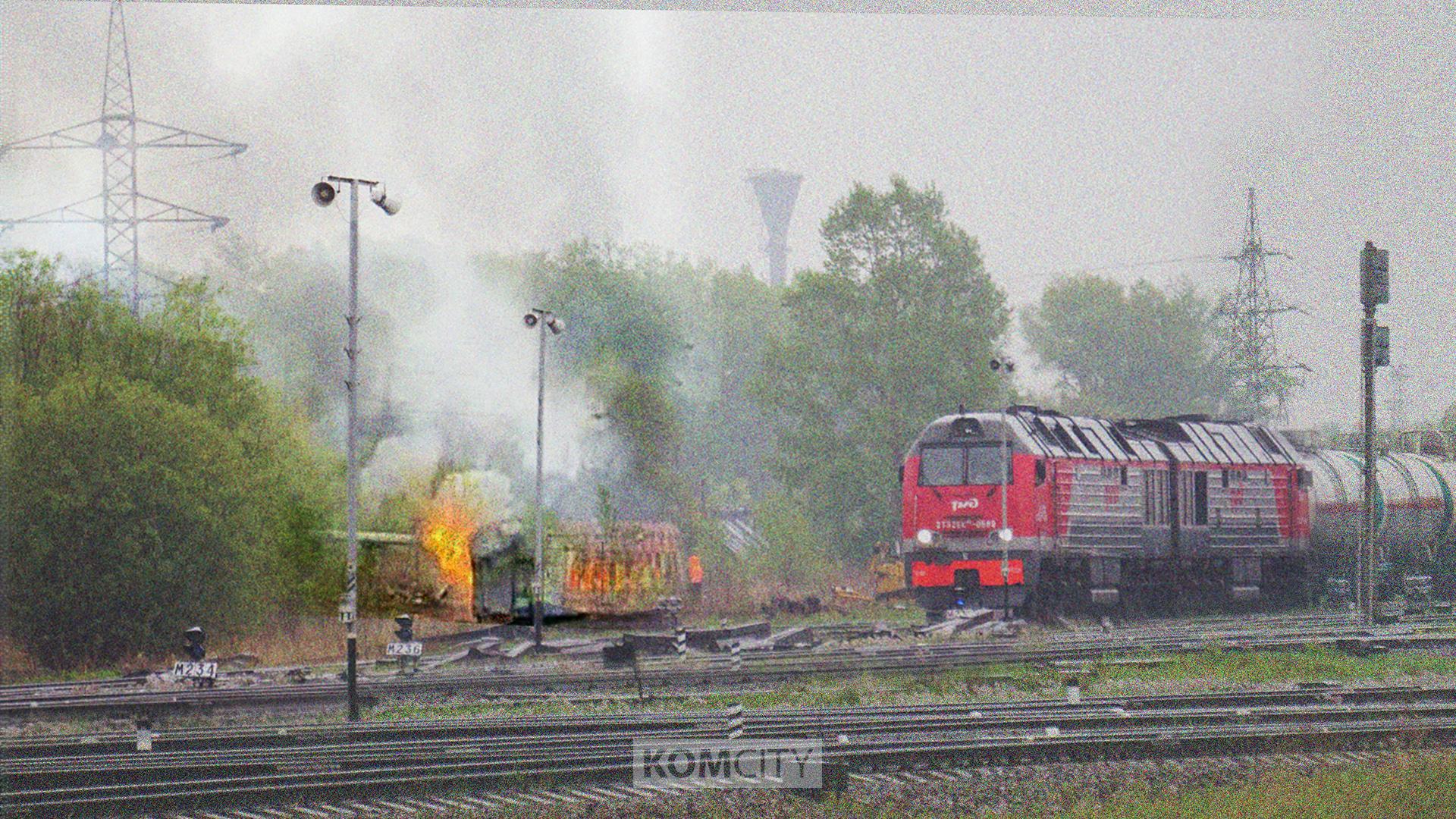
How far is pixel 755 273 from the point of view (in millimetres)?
31531

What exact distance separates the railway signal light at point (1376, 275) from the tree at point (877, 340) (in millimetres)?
13483

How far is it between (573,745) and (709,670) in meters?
6.52

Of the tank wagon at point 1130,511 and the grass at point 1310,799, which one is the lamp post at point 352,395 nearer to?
the grass at point 1310,799

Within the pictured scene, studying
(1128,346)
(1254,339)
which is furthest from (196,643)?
(1128,346)

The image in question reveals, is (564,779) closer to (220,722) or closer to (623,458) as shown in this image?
(220,722)

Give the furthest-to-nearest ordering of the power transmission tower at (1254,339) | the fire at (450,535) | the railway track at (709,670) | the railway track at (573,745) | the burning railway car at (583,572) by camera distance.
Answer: the burning railway car at (583,572) → the fire at (450,535) → the power transmission tower at (1254,339) → the railway track at (709,670) → the railway track at (573,745)

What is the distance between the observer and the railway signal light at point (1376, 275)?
17797mm

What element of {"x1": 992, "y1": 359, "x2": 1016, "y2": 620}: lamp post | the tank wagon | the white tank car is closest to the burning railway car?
the tank wagon

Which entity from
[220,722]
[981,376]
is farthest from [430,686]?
[981,376]

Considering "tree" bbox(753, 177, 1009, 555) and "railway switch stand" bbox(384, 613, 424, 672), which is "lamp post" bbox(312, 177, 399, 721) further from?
"tree" bbox(753, 177, 1009, 555)

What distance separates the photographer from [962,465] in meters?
26.8

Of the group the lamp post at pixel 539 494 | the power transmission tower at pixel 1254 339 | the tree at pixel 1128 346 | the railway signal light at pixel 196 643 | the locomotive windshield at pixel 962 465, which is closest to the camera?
the railway signal light at pixel 196 643

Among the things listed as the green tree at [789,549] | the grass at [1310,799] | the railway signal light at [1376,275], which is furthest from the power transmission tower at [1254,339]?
the grass at [1310,799]

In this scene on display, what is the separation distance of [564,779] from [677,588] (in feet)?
57.6
